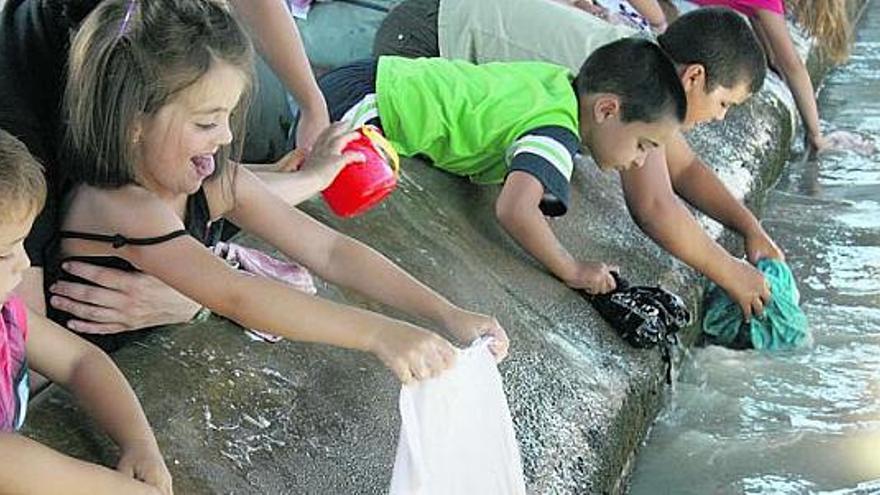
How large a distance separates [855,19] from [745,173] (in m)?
4.12

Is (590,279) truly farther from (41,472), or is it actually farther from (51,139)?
(41,472)

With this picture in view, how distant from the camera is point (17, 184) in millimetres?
1977

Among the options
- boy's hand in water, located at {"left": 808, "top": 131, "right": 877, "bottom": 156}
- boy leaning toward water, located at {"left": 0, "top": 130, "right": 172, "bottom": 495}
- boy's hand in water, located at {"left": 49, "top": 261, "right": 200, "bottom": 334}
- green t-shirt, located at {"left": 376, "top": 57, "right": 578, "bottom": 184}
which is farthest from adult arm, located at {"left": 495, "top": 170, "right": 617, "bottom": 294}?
boy's hand in water, located at {"left": 808, "top": 131, "right": 877, "bottom": 156}

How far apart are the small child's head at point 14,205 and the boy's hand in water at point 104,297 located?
0.56 meters

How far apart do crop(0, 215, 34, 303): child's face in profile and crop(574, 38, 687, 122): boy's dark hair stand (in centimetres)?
214

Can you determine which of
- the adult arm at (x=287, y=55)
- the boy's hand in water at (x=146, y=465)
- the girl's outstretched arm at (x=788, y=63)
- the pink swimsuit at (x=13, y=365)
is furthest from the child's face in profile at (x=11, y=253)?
the girl's outstretched arm at (x=788, y=63)

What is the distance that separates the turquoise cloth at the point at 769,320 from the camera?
4.36 metres

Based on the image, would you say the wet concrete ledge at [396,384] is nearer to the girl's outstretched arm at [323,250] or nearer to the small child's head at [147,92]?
the girl's outstretched arm at [323,250]

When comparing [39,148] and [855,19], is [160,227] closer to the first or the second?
[39,148]

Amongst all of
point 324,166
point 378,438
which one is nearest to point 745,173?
point 324,166

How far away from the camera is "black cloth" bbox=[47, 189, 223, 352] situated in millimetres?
2508

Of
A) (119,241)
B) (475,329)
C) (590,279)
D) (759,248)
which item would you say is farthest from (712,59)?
(119,241)

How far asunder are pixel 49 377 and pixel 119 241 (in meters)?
0.28

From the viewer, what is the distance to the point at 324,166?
3.13 metres
